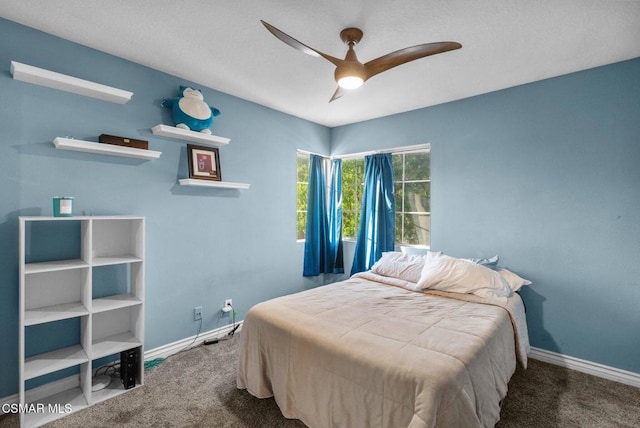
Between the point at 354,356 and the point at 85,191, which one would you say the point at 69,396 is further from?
the point at 354,356

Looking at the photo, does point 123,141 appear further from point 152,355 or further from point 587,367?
point 587,367

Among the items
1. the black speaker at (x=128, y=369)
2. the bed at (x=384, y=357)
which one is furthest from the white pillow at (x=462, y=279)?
the black speaker at (x=128, y=369)

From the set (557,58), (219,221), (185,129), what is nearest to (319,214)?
(219,221)

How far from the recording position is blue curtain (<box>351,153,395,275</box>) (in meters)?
3.82

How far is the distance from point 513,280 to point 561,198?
83cm

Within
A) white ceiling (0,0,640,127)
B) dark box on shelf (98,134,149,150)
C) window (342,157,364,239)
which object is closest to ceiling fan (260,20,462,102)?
white ceiling (0,0,640,127)

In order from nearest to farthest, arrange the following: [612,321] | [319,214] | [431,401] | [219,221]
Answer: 1. [431,401]
2. [612,321]
3. [219,221]
4. [319,214]

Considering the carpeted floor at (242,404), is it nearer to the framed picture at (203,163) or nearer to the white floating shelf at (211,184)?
the white floating shelf at (211,184)

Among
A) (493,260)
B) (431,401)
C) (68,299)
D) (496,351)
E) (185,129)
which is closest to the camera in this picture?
(431,401)

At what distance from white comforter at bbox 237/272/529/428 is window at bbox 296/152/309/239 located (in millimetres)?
1735

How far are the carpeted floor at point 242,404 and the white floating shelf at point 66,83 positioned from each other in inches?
85.7

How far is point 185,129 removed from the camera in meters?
2.74

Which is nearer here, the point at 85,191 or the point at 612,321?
the point at 85,191

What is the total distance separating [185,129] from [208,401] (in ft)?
7.11
